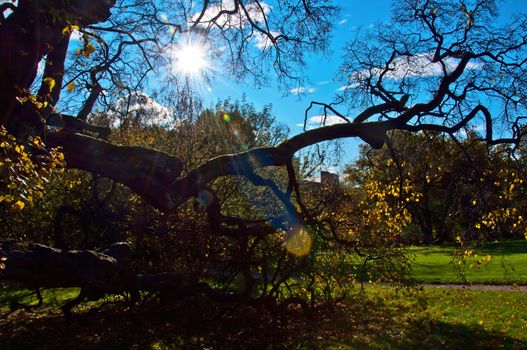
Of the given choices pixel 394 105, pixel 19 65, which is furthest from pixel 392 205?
pixel 19 65

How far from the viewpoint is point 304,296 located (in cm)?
968

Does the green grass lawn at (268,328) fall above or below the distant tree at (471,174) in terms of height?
below

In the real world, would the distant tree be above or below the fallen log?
above

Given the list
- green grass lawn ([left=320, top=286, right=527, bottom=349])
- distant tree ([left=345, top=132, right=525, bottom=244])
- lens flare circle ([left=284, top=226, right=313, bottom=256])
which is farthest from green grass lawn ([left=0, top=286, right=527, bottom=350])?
distant tree ([left=345, top=132, right=525, bottom=244])

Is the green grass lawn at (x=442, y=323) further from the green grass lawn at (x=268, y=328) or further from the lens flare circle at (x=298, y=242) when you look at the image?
the lens flare circle at (x=298, y=242)

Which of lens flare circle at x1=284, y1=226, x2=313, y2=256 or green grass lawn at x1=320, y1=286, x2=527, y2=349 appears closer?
green grass lawn at x1=320, y1=286, x2=527, y2=349

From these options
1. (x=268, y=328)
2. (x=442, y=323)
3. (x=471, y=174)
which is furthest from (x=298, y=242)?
(x=471, y=174)

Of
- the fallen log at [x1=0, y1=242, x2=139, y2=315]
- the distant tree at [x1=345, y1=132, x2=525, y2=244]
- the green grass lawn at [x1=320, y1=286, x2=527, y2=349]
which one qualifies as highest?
the distant tree at [x1=345, y1=132, x2=525, y2=244]

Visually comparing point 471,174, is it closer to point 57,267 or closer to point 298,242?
point 298,242

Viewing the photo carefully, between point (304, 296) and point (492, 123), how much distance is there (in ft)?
16.4

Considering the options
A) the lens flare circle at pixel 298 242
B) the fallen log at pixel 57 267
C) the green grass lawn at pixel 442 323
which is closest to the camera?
the fallen log at pixel 57 267

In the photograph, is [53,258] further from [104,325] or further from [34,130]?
[104,325]

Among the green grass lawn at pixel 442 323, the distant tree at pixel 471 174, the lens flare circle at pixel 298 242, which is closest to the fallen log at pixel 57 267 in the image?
the lens flare circle at pixel 298 242

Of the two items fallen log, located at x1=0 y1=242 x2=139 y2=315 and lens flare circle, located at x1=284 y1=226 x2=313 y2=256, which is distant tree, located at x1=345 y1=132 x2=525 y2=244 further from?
fallen log, located at x1=0 y1=242 x2=139 y2=315
